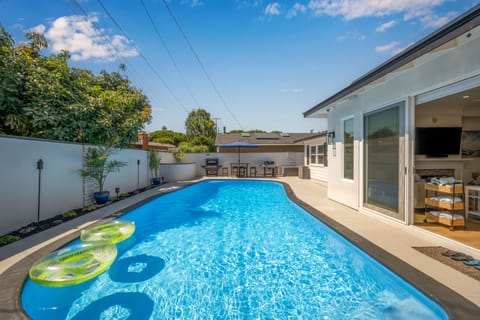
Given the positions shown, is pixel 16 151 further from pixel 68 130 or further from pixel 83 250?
pixel 83 250

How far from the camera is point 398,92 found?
4.17 m

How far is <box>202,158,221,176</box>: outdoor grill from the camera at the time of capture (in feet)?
46.3

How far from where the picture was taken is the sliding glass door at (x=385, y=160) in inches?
163

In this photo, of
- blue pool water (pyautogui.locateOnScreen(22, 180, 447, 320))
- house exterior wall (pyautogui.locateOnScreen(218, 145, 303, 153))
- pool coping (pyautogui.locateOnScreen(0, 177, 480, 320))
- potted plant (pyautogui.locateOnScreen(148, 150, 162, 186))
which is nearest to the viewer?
pool coping (pyautogui.locateOnScreen(0, 177, 480, 320))

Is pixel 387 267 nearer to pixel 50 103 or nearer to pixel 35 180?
pixel 35 180

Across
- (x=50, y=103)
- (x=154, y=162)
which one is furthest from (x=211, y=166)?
(x=50, y=103)

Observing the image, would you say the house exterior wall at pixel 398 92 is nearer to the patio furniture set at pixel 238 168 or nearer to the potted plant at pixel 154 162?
the patio furniture set at pixel 238 168

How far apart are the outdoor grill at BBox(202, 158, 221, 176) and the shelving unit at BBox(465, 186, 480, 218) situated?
11.4m

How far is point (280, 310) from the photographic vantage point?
2.48 meters

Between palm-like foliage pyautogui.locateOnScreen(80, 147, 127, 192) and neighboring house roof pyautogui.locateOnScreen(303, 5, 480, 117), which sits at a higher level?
neighboring house roof pyautogui.locateOnScreen(303, 5, 480, 117)

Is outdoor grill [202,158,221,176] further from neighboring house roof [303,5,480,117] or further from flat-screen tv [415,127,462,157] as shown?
flat-screen tv [415,127,462,157]

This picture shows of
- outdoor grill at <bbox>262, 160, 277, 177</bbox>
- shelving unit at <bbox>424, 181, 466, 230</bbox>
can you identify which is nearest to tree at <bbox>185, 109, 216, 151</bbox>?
outdoor grill at <bbox>262, 160, 277, 177</bbox>

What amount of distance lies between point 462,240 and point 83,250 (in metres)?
5.60

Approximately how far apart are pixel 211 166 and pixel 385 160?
35.6ft
